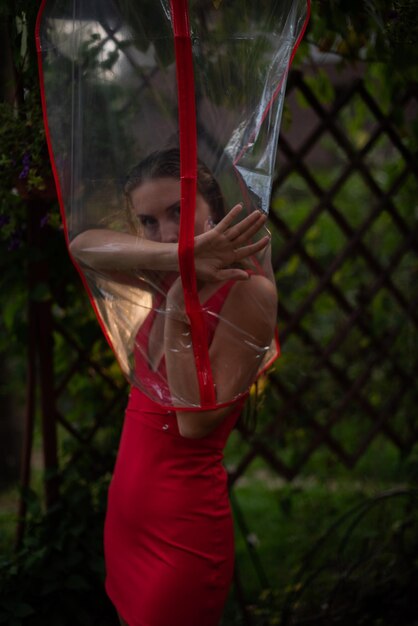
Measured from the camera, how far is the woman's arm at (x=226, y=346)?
1301 millimetres

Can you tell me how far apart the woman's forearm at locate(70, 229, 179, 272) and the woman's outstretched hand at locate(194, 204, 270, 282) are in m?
0.05

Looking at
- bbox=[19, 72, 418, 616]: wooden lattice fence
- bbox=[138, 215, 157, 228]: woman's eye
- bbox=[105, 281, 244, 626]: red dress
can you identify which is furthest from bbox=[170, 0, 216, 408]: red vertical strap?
bbox=[19, 72, 418, 616]: wooden lattice fence

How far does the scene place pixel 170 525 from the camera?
4.67ft

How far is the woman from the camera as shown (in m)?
1.27

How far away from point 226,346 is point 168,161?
1.15 ft

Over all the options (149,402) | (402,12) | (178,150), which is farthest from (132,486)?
(402,12)

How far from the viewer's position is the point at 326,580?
248cm

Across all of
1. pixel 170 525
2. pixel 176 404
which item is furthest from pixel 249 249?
pixel 170 525

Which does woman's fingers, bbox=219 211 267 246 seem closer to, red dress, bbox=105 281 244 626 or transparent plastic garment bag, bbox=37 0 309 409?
transparent plastic garment bag, bbox=37 0 309 409

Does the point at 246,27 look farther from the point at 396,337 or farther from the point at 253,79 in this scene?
the point at 396,337

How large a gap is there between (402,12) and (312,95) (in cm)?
80

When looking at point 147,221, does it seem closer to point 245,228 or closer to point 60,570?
point 245,228

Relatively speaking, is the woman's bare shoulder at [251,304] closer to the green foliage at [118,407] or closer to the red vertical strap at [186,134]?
the red vertical strap at [186,134]

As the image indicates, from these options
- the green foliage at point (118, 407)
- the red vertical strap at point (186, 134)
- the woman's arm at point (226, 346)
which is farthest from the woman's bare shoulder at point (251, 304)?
the green foliage at point (118, 407)
